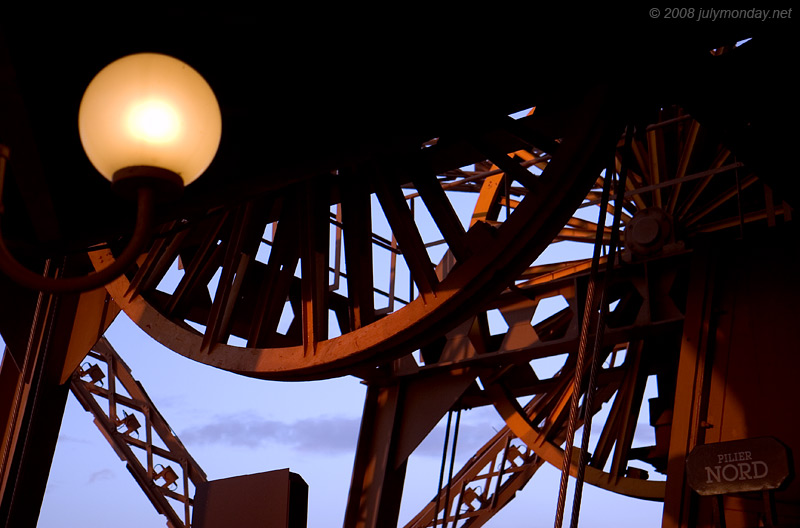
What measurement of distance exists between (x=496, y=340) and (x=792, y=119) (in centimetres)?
665

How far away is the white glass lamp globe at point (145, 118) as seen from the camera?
7.95 feet

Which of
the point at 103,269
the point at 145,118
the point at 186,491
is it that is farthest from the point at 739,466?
the point at 186,491

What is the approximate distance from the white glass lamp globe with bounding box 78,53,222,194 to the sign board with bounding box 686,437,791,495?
3.38 meters

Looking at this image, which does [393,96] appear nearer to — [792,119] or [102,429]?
Result: [792,119]

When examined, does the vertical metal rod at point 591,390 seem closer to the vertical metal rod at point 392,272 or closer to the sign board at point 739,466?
the sign board at point 739,466

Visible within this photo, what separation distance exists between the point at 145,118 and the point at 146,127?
0.02m

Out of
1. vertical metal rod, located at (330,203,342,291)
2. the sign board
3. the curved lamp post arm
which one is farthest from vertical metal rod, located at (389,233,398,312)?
the curved lamp post arm

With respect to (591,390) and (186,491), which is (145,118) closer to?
(591,390)

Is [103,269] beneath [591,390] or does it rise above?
beneath

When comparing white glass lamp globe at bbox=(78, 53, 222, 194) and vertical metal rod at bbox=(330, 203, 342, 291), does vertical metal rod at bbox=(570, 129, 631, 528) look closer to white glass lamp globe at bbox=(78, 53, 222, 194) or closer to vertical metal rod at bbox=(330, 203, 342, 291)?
white glass lamp globe at bbox=(78, 53, 222, 194)

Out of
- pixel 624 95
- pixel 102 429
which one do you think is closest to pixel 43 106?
pixel 624 95

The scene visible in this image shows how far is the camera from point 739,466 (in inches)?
183

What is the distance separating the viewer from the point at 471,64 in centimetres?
423

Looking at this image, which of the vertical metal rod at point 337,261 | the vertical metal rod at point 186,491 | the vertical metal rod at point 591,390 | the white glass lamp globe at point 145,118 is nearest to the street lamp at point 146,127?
the white glass lamp globe at point 145,118
